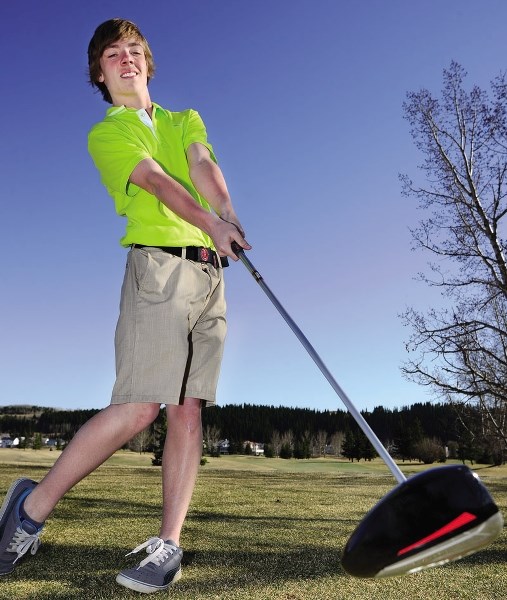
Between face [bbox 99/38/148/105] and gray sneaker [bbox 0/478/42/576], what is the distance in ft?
6.39

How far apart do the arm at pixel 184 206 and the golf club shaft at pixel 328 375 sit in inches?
2.2

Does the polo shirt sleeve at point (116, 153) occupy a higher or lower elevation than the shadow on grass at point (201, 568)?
higher

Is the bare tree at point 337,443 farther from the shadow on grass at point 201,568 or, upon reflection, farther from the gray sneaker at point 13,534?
the gray sneaker at point 13,534

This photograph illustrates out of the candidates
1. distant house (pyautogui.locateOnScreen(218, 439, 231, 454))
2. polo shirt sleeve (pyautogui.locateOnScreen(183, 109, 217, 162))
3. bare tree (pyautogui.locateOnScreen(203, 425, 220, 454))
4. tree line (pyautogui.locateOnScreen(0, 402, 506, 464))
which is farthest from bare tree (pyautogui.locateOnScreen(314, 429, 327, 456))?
polo shirt sleeve (pyautogui.locateOnScreen(183, 109, 217, 162))

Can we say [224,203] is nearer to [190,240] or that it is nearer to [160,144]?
[190,240]

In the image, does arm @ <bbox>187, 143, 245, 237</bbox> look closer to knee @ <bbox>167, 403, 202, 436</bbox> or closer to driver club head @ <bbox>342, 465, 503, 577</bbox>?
knee @ <bbox>167, 403, 202, 436</bbox>

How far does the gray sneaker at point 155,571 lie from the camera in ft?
8.38

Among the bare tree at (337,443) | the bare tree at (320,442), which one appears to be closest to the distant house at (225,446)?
the bare tree at (320,442)

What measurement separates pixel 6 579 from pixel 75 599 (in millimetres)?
432

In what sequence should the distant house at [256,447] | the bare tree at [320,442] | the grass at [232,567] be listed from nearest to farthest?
the grass at [232,567] → the distant house at [256,447] → the bare tree at [320,442]

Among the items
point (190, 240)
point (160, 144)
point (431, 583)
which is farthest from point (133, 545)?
point (160, 144)

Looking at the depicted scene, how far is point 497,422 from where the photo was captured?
14562mm

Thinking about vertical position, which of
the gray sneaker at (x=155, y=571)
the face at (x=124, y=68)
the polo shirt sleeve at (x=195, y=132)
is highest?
the face at (x=124, y=68)

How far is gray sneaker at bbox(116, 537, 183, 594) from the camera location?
101 inches
